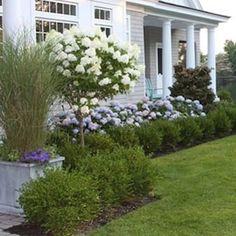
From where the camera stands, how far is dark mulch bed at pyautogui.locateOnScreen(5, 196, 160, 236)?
4.54m

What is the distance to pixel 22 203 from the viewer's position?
4.55 m

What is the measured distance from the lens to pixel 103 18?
37.5 ft

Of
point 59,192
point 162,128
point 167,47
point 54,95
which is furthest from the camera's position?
point 167,47

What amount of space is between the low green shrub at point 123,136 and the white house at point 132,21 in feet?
6.74

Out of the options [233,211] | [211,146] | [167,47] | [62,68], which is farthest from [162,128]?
[167,47]

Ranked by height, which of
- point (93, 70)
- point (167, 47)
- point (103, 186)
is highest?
point (167, 47)

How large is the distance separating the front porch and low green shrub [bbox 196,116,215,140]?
4.40 metres

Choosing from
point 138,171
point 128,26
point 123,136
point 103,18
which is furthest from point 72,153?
point 128,26

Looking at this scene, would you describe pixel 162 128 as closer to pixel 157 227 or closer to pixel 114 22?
pixel 114 22

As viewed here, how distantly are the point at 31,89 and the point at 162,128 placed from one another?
4.39 m

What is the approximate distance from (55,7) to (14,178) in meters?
5.67

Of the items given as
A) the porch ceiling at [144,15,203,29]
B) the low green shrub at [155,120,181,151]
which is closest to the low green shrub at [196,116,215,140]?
the low green shrub at [155,120,181,151]

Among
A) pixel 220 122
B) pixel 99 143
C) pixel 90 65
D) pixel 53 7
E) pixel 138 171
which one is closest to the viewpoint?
pixel 138 171

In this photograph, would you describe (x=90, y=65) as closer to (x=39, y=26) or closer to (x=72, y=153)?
(x=72, y=153)
